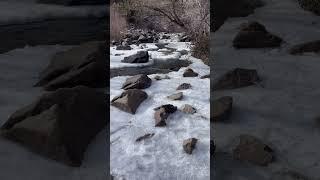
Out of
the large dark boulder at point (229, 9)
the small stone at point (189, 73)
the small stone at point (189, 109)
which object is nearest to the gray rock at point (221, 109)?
the small stone at point (189, 109)

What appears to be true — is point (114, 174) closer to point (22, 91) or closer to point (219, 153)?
point (219, 153)

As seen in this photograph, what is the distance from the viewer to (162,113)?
4633mm

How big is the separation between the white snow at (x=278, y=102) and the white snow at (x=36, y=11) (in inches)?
98.0

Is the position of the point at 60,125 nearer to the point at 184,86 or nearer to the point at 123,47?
the point at 184,86

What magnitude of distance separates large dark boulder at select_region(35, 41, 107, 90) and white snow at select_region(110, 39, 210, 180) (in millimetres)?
294

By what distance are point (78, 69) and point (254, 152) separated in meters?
2.22

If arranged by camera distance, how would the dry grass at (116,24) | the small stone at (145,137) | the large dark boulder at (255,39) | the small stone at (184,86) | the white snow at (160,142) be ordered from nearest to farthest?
the white snow at (160,142) < the small stone at (145,137) < the small stone at (184,86) < the large dark boulder at (255,39) < the dry grass at (116,24)

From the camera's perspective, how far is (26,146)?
12.4 feet

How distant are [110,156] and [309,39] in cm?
437

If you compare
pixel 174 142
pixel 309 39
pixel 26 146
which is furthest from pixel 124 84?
pixel 309 39

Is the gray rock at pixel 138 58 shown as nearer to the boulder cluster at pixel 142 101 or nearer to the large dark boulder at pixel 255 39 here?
the large dark boulder at pixel 255 39

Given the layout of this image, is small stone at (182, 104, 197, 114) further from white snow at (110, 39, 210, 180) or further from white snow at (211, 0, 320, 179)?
white snow at (211, 0, 320, 179)

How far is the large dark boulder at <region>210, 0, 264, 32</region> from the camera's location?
8455mm

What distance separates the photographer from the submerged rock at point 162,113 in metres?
4.51
